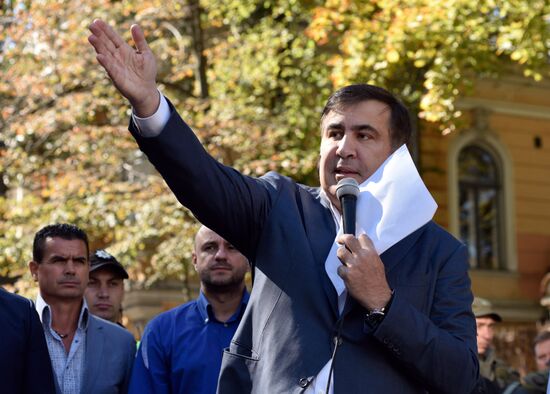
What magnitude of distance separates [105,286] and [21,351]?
3181 millimetres

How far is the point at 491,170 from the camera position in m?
25.6

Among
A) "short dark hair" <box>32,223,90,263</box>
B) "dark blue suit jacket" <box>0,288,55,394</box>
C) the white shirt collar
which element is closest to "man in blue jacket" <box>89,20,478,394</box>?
"dark blue suit jacket" <box>0,288,55,394</box>

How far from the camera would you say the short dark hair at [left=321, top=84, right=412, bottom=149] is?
4234mm

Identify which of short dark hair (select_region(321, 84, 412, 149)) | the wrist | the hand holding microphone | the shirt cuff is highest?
short dark hair (select_region(321, 84, 412, 149))

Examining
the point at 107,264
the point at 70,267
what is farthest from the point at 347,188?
the point at 107,264

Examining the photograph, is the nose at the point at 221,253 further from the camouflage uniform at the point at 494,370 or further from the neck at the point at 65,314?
the camouflage uniform at the point at 494,370

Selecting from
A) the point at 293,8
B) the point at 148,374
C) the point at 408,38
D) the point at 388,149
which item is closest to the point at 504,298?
the point at 293,8

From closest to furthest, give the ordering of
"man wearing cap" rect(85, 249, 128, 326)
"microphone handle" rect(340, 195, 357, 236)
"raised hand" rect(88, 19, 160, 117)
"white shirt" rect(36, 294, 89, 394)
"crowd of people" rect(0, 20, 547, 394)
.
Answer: "raised hand" rect(88, 19, 160, 117) < "crowd of people" rect(0, 20, 547, 394) < "microphone handle" rect(340, 195, 357, 236) < "white shirt" rect(36, 294, 89, 394) < "man wearing cap" rect(85, 249, 128, 326)

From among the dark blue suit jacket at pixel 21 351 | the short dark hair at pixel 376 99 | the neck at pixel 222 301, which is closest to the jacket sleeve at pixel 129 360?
the neck at pixel 222 301

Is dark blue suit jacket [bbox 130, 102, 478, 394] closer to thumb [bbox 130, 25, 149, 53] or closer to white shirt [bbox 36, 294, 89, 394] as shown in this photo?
thumb [bbox 130, 25, 149, 53]

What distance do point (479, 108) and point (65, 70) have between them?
1117 cm

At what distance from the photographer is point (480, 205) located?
83.1ft

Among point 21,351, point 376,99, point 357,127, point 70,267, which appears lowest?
point 21,351

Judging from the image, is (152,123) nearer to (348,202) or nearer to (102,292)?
(348,202)
